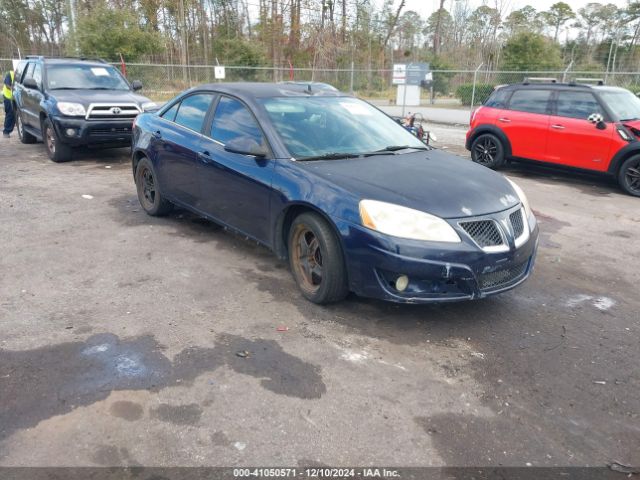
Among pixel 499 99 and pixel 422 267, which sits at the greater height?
pixel 499 99

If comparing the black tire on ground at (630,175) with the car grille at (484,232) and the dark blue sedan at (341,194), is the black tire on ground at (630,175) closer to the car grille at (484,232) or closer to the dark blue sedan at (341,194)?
the dark blue sedan at (341,194)

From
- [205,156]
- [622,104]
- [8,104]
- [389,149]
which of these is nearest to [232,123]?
[205,156]

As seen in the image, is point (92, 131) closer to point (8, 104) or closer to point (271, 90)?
point (8, 104)

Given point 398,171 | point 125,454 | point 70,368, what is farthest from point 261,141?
point 125,454

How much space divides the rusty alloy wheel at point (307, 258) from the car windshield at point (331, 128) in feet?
2.10

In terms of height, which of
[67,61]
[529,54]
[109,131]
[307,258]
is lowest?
[307,258]

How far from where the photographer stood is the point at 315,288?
163 inches

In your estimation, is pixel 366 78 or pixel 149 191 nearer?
pixel 149 191

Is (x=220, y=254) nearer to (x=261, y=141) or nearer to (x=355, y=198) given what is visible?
(x=261, y=141)

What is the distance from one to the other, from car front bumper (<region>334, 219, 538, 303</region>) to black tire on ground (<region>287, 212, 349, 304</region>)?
0.12 metres

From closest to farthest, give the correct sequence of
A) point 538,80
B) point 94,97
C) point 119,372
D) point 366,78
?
point 119,372 < point 94,97 < point 538,80 < point 366,78

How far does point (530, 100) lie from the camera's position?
9.45 meters

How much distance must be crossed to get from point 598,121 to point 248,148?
6.58 m

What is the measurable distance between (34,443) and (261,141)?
2.75 meters
